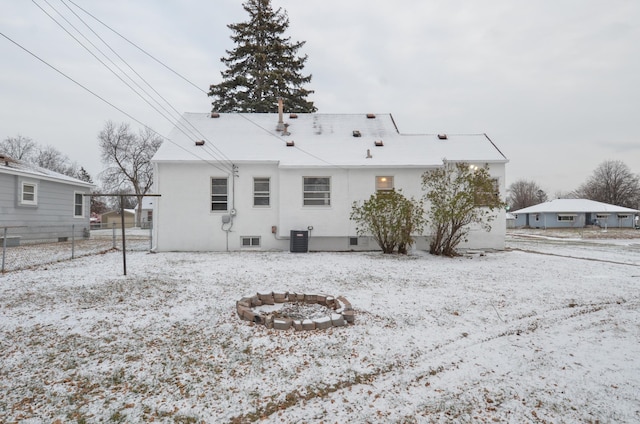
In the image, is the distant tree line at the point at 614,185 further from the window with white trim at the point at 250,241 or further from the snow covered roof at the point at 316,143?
the window with white trim at the point at 250,241

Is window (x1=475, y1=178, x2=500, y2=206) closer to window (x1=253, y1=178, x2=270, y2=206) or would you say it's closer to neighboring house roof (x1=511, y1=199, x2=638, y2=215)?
window (x1=253, y1=178, x2=270, y2=206)

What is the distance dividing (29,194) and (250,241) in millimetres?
11537

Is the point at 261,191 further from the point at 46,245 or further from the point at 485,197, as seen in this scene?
the point at 46,245

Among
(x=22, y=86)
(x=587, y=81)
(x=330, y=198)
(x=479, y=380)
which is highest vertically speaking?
(x=587, y=81)

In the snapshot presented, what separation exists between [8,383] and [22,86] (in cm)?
1617

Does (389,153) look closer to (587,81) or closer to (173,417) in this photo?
(173,417)

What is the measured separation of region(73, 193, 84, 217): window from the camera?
55.9ft

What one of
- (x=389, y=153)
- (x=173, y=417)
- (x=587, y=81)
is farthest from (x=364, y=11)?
(x=587, y=81)

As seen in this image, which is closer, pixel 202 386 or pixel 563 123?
pixel 202 386

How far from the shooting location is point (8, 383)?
9.10 ft

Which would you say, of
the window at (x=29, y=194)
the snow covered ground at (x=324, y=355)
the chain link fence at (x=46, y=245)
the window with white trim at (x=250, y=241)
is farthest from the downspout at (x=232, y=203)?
the window at (x=29, y=194)

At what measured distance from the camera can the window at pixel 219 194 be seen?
1220 cm

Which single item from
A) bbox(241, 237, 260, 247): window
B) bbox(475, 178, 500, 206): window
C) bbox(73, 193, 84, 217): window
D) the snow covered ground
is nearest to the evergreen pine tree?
bbox(73, 193, 84, 217): window

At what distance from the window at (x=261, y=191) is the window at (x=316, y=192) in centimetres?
159
